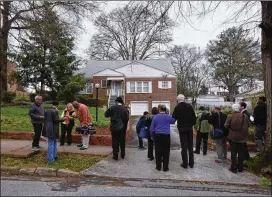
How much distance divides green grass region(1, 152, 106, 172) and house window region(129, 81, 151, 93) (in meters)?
26.6

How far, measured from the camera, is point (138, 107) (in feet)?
113

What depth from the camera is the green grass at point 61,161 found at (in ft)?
22.2

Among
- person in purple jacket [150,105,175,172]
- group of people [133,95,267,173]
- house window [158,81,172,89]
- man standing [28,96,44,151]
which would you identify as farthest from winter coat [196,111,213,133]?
house window [158,81,172,89]

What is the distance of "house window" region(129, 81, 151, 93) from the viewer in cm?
3456

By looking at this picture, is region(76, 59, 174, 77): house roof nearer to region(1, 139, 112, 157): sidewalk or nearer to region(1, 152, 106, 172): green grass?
region(1, 139, 112, 157): sidewalk

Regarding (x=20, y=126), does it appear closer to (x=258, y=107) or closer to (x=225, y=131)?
(x=225, y=131)

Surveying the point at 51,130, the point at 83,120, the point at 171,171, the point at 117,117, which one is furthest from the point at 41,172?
the point at 171,171

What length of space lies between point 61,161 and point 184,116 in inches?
145

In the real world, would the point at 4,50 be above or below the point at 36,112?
above

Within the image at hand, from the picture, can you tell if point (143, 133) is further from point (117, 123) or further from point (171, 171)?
point (171, 171)

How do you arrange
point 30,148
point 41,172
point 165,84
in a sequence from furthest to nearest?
1. point 165,84
2. point 30,148
3. point 41,172

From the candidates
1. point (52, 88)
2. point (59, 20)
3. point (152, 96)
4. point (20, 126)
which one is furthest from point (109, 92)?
point (20, 126)

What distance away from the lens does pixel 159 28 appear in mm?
9328

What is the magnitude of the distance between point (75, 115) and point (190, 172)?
4.46m
